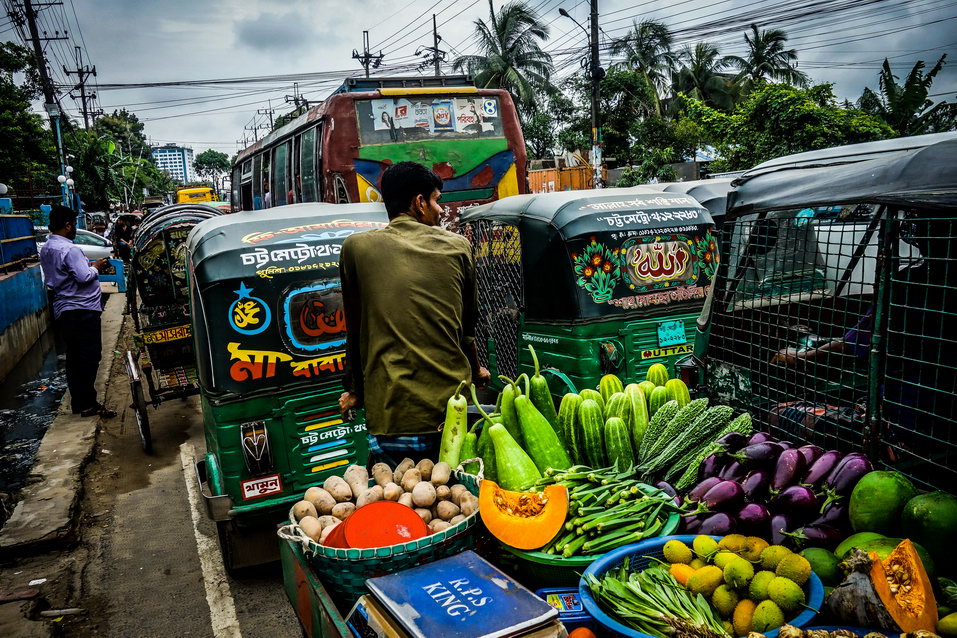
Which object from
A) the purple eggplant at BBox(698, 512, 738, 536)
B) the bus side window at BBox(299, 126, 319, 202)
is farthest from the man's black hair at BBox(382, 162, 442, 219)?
the bus side window at BBox(299, 126, 319, 202)

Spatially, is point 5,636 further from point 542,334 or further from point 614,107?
point 614,107

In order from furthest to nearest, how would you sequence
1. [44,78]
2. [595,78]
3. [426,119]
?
[44,78] → [595,78] → [426,119]

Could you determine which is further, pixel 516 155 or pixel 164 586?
pixel 516 155

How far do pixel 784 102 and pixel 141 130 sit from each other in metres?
98.8

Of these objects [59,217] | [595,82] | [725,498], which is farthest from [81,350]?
[595,82]

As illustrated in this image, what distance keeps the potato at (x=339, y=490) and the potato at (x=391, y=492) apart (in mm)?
147

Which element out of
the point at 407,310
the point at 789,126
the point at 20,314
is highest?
the point at 789,126

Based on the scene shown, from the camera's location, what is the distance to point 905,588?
68.2 inches

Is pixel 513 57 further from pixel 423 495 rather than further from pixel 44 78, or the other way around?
pixel 423 495

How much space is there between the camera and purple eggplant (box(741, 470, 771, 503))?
232 cm

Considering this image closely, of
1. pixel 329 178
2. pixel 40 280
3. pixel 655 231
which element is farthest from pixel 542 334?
pixel 40 280

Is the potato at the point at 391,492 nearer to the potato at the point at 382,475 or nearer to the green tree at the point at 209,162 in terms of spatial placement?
the potato at the point at 382,475

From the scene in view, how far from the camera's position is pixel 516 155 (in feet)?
32.6

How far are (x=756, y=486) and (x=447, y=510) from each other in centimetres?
109
